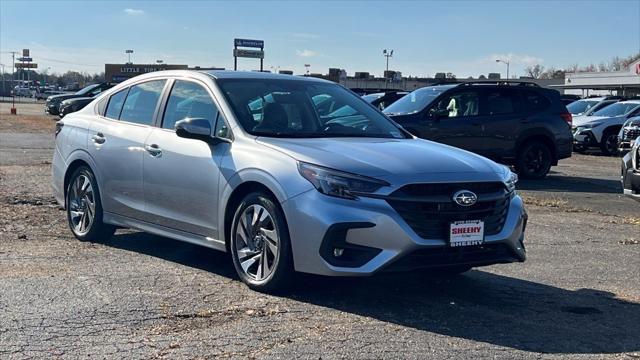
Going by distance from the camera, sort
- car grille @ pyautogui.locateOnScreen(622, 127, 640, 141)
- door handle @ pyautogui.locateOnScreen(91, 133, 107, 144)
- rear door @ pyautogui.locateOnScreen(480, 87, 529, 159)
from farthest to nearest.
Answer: car grille @ pyautogui.locateOnScreen(622, 127, 640, 141) → rear door @ pyautogui.locateOnScreen(480, 87, 529, 159) → door handle @ pyautogui.locateOnScreen(91, 133, 107, 144)

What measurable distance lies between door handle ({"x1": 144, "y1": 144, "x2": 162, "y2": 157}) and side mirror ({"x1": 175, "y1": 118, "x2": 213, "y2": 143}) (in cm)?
52

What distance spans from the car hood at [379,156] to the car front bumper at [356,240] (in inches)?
10.1

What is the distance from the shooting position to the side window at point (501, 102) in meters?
15.2

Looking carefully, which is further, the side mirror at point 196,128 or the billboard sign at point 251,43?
the billboard sign at point 251,43

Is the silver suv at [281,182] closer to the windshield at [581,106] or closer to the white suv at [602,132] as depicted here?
the white suv at [602,132]

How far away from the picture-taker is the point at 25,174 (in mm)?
12953

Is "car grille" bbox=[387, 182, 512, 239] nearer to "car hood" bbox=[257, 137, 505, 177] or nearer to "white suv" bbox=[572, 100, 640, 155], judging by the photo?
"car hood" bbox=[257, 137, 505, 177]

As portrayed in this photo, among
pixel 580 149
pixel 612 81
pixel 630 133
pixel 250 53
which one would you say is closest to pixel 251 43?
pixel 250 53

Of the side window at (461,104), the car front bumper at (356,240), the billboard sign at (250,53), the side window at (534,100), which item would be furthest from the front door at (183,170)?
the billboard sign at (250,53)

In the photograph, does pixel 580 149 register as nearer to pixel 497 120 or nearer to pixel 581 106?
pixel 581 106

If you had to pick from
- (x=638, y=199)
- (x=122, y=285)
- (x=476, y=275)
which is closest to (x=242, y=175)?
(x=122, y=285)

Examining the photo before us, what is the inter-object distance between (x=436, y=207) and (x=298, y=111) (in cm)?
175

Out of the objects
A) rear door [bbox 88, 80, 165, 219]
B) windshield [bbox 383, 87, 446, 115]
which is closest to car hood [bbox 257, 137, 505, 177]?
rear door [bbox 88, 80, 165, 219]

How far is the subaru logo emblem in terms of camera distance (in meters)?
5.28
